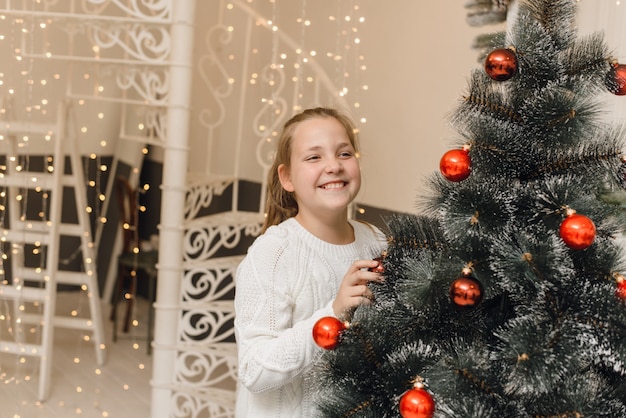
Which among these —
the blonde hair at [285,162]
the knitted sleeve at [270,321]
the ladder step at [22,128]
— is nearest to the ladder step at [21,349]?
the ladder step at [22,128]

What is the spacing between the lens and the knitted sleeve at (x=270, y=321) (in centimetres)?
150

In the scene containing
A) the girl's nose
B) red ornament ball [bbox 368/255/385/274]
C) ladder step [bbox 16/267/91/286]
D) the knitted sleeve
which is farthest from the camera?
ladder step [bbox 16/267/91/286]

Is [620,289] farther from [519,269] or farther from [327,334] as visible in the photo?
[327,334]

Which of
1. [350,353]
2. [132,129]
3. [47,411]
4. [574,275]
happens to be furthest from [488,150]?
[132,129]

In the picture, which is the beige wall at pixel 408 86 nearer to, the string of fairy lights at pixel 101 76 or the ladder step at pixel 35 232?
the string of fairy lights at pixel 101 76

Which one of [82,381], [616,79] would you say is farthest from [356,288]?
[82,381]

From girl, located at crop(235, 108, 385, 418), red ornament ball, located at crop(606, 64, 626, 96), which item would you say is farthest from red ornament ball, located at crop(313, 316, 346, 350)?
red ornament ball, located at crop(606, 64, 626, 96)

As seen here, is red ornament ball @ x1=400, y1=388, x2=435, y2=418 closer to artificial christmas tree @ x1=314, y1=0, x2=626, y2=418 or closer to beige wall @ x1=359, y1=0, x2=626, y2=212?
artificial christmas tree @ x1=314, y1=0, x2=626, y2=418

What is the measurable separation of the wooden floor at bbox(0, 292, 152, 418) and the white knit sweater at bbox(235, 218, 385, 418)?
7.70 feet

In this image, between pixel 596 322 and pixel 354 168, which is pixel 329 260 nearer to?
pixel 354 168

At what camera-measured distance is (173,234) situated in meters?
3.55

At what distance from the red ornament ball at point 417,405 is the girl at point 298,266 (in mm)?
322

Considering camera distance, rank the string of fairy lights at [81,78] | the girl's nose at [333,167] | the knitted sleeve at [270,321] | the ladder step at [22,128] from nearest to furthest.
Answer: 1. the knitted sleeve at [270,321]
2. the girl's nose at [333,167]
3. the string of fairy lights at [81,78]
4. the ladder step at [22,128]

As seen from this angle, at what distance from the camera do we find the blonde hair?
1800 millimetres
